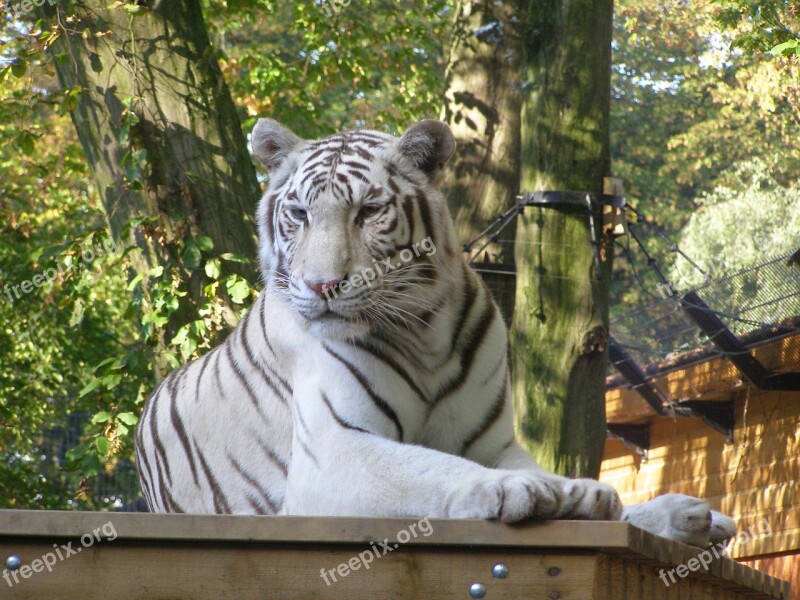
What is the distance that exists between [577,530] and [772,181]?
→ 13.0 metres

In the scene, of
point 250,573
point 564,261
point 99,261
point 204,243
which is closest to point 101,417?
point 99,261

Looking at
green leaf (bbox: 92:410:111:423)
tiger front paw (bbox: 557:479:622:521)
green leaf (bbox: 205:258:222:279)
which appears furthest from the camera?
green leaf (bbox: 92:410:111:423)

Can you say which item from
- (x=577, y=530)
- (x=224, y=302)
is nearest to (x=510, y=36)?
(x=224, y=302)

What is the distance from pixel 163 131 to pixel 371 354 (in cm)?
298

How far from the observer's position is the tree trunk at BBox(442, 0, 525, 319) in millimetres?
6656

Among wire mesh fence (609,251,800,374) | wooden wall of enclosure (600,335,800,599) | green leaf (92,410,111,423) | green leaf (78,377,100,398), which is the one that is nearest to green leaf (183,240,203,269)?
green leaf (78,377,100,398)

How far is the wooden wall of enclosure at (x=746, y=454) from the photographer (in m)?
9.10

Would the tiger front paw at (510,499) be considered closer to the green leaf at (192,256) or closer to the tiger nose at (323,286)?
the tiger nose at (323,286)

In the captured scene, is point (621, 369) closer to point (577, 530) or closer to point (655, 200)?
point (577, 530)

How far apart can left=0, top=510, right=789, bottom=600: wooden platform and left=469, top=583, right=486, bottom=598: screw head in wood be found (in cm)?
1

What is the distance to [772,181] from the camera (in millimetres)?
Result: 14180

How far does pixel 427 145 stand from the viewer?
316 centimetres

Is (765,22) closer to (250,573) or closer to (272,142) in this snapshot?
(272,142)

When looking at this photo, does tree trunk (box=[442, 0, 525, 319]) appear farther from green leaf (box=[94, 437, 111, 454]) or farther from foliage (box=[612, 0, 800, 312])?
foliage (box=[612, 0, 800, 312])
